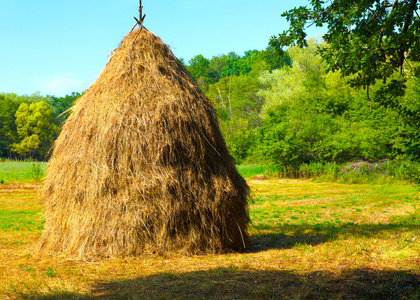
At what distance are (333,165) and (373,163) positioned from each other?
3.47 m

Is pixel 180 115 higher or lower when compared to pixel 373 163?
higher

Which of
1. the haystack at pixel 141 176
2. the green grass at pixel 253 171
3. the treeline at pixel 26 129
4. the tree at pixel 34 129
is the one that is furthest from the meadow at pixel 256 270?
the treeline at pixel 26 129

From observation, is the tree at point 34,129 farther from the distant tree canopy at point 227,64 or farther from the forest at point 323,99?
the distant tree canopy at point 227,64

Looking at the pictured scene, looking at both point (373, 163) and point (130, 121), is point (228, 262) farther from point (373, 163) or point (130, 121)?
point (373, 163)

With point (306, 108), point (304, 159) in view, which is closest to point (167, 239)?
point (304, 159)

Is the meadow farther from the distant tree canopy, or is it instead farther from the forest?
the distant tree canopy

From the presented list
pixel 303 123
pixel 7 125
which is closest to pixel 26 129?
pixel 7 125

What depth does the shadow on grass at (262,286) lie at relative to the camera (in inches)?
225

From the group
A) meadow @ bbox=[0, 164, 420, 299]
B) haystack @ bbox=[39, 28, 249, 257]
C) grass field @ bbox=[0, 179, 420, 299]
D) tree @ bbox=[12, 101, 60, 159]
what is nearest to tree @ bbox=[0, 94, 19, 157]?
tree @ bbox=[12, 101, 60, 159]

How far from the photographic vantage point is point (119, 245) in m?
8.05

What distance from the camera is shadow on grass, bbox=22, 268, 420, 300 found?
573 centimetres

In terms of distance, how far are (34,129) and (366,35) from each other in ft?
227

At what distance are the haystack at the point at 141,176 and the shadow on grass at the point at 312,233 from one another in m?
1.38

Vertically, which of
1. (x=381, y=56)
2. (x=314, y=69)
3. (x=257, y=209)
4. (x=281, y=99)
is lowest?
(x=257, y=209)
